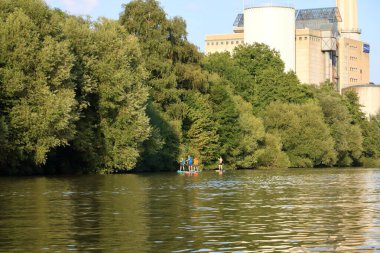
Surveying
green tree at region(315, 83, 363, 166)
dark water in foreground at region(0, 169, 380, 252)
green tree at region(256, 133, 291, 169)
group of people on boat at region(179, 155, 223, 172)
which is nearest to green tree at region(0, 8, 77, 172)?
group of people on boat at region(179, 155, 223, 172)

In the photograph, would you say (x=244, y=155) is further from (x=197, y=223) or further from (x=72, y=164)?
(x=197, y=223)

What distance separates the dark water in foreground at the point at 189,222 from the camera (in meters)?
18.3

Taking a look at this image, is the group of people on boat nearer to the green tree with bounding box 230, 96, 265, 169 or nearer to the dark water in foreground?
the green tree with bounding box 230, 96, 265, 169

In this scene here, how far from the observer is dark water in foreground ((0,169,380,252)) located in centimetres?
1831

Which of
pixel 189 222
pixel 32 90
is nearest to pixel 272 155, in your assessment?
pixel 32 90

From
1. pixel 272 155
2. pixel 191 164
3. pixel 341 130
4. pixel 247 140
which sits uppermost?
pixel 341 130

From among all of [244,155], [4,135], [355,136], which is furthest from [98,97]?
[355,136]

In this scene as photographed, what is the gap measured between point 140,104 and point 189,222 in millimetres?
47240

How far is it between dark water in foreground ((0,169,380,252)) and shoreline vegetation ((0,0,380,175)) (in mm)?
22224

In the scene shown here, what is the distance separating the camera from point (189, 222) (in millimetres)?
23656

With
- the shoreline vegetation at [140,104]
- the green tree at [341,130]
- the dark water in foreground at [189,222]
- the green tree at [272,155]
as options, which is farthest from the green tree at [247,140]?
the dark water in foreground at [189,222]

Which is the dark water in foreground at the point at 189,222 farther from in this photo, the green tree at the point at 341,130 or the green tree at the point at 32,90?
the green tree at the point at 341,130

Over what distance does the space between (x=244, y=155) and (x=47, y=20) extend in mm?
42590

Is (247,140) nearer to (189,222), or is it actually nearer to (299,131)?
(299,131)
